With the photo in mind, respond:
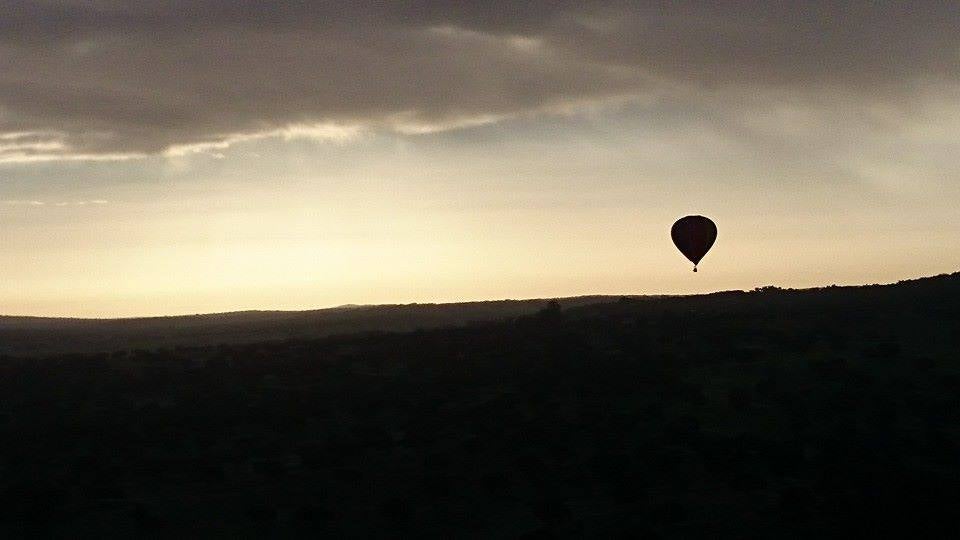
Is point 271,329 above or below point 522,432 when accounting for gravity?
above

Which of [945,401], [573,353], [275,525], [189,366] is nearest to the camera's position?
[275,525]

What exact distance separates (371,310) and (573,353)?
91.7 m

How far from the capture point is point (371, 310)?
142 meters

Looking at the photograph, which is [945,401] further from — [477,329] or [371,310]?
[371,310]

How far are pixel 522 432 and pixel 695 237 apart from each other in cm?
3420

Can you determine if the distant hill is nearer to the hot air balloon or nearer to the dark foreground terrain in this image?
the hot air balloon

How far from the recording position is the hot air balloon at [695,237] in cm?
7312

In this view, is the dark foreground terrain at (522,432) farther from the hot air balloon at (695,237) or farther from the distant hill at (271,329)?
the distant hill at (271,329)

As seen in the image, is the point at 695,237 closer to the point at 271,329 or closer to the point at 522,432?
the point at 522,432

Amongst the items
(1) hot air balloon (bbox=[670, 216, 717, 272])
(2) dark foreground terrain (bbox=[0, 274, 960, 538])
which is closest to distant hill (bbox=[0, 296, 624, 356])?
(1) hot air balloon (bbox=[670, 216, 717, 272])

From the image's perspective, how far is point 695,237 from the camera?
73062 millimetres

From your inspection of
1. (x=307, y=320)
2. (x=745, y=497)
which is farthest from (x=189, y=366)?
(x=307, y=320)

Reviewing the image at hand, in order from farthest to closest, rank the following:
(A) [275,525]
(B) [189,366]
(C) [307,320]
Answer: (C) [307,320]
(B) [189,366]
(A) [275,525]

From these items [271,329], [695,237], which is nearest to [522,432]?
[695,237]
